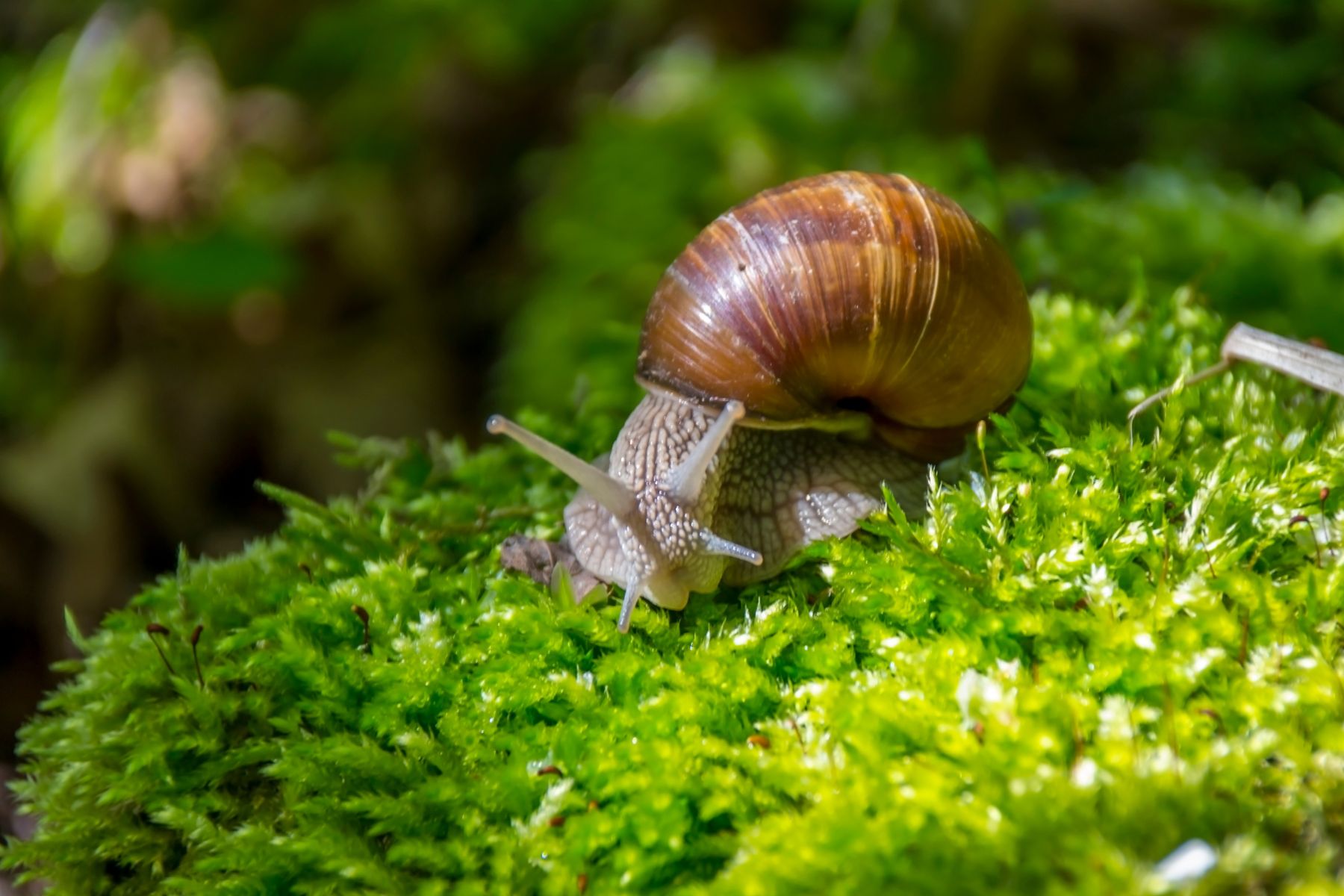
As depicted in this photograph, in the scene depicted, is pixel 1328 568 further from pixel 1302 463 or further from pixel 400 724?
pixel 400 724

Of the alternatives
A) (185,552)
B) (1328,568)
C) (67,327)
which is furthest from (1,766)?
(67,327)

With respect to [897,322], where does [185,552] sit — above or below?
below

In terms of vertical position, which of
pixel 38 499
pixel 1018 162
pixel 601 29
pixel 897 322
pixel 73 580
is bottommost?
pixel 73 580

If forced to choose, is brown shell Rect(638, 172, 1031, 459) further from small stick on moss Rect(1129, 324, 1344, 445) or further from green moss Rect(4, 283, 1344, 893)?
small stick on moss Rect(1129, 324, 1344, 445)

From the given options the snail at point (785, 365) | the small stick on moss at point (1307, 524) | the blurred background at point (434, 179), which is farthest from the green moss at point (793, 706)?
the blurred background at point (434, 179)

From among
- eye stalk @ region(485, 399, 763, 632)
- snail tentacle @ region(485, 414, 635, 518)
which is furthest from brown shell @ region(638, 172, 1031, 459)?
snail tentacle @ region(485, 414, 635, 518)
